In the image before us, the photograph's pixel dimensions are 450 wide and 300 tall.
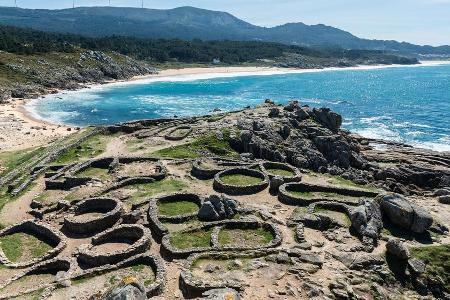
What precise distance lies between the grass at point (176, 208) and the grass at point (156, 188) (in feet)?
8.13

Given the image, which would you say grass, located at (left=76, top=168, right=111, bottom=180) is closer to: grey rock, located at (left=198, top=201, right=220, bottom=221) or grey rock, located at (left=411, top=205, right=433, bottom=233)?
grey rock, located at (left=198, top=201, right=220, bottom=221)

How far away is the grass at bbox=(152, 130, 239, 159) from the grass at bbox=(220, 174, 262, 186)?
909 centimetres

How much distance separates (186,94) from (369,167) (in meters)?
98.7

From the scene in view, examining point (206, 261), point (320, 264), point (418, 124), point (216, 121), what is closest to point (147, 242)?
point (206, 261)

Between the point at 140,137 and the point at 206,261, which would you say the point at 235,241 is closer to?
the point at 206,261

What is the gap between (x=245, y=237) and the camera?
34281 mm

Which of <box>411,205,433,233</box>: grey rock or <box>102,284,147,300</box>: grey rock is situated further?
<box>411,205,433,233</box>: grey rock

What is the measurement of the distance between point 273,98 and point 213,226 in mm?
119153

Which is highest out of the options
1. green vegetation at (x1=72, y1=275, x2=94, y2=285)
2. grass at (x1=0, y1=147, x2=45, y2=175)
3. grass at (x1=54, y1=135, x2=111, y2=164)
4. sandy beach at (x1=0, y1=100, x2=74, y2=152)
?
grass at (x1=54, y1=135, x2=111, y2=164)

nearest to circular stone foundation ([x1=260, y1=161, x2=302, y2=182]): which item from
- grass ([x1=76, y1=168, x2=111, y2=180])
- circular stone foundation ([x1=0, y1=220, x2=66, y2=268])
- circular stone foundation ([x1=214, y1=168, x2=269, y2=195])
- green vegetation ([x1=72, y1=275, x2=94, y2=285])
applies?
circular stone foundation ([x1=214, y1=168, x2=269, y2=195])

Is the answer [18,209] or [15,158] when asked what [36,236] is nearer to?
[18,209]

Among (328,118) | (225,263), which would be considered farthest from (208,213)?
(328,118)

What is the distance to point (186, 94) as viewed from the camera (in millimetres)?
154875

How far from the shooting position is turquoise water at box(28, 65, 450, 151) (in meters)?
103
